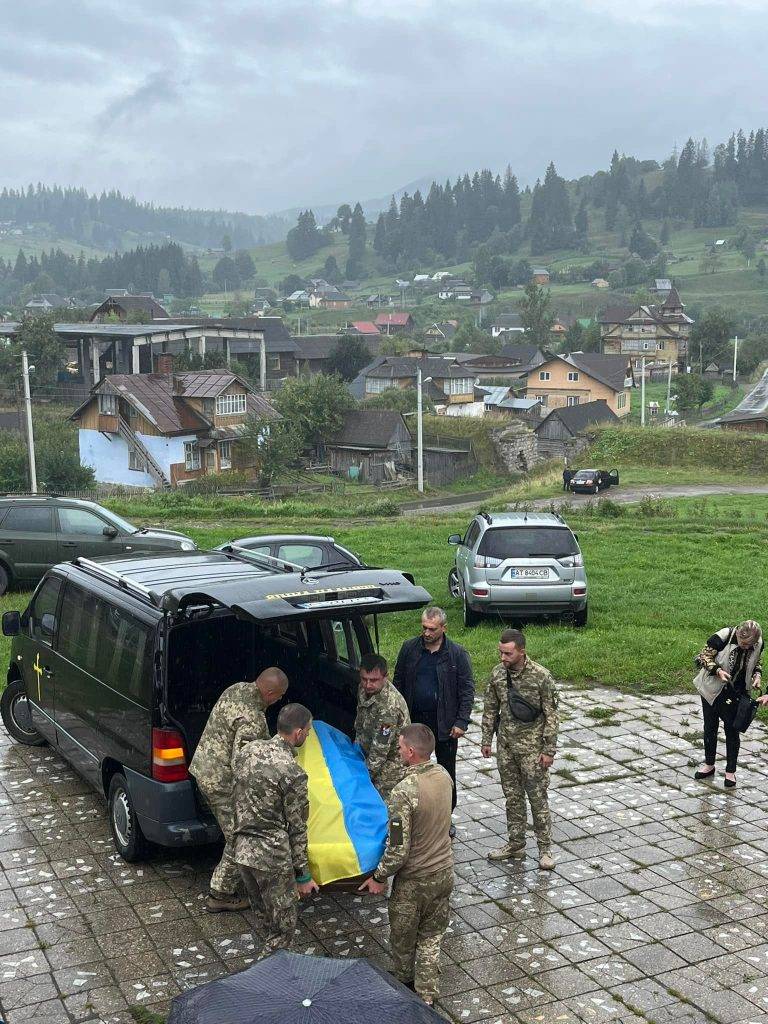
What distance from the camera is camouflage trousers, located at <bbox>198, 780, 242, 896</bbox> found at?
6996 mm

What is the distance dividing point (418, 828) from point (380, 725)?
1.48 metres

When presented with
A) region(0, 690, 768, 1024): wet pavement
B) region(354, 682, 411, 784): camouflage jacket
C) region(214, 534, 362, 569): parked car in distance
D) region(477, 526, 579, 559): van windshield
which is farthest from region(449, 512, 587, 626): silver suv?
region(354, 682, 411, 784): camouflage jacket

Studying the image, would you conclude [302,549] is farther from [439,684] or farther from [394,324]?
[394,324]

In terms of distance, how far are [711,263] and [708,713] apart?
191 meters

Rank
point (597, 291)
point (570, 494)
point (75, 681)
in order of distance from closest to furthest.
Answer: point (75, 681) < point (570, 494) < point (597, 291)

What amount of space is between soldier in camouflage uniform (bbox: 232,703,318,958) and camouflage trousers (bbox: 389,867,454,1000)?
24.7 inches

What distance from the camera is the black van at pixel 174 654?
734 cm

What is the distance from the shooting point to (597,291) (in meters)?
181

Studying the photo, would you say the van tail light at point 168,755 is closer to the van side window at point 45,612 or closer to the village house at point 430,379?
the van side window at point 45,612

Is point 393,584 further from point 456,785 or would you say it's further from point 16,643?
point 16,643

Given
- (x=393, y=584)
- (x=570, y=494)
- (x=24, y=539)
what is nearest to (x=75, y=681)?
(x=393, y=584)

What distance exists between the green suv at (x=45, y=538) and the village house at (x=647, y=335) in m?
108

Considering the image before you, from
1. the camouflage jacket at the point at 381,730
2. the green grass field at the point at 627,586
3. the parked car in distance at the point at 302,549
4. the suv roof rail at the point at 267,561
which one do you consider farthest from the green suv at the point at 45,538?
the camouflage jacket at the point at 381,730

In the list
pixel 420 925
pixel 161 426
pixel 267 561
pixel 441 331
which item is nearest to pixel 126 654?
pixel 267 561
